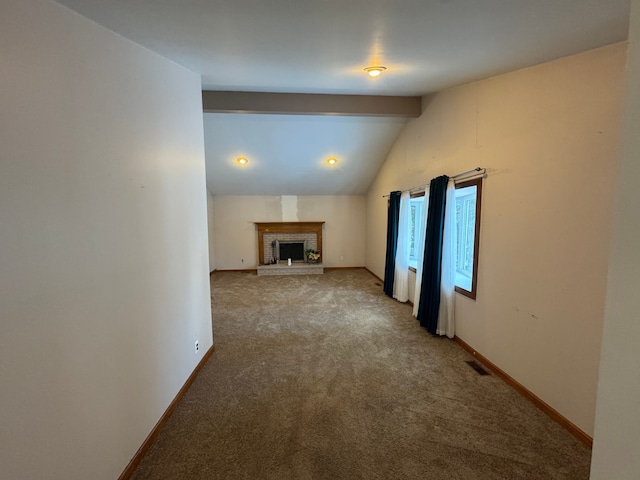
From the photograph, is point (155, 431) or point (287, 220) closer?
point (155, 431)

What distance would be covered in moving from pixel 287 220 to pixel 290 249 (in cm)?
72

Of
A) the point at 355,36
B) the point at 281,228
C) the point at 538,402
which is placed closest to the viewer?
the point at 355,36

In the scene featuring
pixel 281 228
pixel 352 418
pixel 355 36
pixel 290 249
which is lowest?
pixel 352 418

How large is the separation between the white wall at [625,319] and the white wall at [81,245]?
70.3 inches

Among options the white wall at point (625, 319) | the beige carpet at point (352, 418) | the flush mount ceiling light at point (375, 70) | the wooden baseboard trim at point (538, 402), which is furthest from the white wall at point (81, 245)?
the wooden baseboard trim at point (538, 402)

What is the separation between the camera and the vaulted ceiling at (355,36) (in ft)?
4.89

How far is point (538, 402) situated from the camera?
2.13 metres

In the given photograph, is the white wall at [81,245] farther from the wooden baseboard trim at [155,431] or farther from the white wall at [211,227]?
the white wall at [211,227]

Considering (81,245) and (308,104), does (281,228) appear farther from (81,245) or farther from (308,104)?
(81,245)

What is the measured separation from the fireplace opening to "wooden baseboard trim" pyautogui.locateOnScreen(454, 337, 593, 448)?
190 inches

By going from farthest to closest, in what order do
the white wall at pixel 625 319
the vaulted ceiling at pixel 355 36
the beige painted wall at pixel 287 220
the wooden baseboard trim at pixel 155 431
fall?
the beige painted wall at pixel 287 220 < the wooden baseboard trim at pixel 155 431 < the vaulted ceiling at pixel 355 36 < the white wall at pixel 625 319

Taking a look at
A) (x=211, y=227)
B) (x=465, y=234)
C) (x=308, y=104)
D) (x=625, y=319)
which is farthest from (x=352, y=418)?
(x=211, y=227)

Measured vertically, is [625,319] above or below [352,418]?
above

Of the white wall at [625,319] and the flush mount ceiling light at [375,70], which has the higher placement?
the flush mount ceiling light at [375,70]
